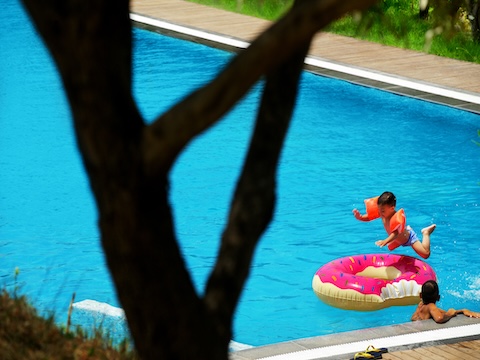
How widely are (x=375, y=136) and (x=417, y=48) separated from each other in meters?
3.71

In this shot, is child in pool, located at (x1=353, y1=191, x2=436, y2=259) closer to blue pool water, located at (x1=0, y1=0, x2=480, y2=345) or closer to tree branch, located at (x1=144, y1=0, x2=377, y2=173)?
blue pool water, located at (x1=0, y1=0, x2=480, y2=345)

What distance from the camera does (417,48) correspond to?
15898mm

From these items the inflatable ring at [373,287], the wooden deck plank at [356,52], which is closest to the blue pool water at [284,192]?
the inflatable ring at [373,287]

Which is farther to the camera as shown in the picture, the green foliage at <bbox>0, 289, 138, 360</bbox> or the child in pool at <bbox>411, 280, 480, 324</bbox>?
the child in pool at <bbox>411, 280, 480, 324</bbox>

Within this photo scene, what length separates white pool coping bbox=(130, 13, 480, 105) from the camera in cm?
1325

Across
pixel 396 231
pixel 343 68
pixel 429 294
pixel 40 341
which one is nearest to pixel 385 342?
pixel 429 294

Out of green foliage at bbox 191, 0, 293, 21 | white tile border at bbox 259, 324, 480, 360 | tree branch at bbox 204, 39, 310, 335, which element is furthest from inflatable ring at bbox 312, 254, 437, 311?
green foliage at bbox 191, 0, 293, 21

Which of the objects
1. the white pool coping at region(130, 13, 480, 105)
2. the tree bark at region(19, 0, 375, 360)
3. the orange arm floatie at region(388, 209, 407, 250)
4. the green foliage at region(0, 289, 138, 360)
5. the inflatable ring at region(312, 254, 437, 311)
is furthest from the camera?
the white pool coping at region(130, 13, 480, 105)

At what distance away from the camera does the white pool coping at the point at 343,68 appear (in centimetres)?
1325

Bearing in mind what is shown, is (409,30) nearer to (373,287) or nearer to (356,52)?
(356,52)

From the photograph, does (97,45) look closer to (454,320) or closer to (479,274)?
(454,320)

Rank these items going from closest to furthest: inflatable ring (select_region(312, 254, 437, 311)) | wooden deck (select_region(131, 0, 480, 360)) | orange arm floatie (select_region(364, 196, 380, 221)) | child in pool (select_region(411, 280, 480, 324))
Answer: child in pool (select_region(411, 280, 480, 324)), inflatable ring (select_region(312, 254, 437, 311)), orange arm floatie (select_region(364, 196, 380, 221)), wooden deck (select_region(131, 0, 480, 360))

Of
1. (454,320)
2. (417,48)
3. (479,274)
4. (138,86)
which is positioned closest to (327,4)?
(454,320)

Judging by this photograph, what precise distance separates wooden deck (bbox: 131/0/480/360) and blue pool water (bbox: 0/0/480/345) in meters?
0.76
